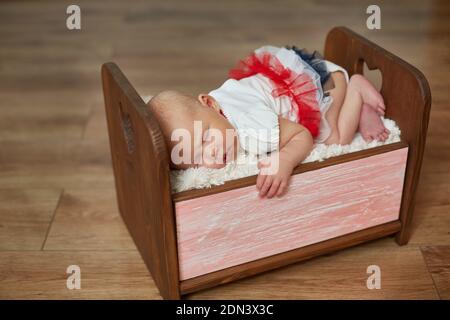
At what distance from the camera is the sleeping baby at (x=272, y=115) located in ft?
3.09

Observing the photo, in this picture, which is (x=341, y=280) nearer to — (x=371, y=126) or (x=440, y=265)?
(x=440, y=265)

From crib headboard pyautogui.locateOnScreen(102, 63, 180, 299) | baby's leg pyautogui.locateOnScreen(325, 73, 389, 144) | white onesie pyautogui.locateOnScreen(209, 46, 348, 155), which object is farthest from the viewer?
baby's leg pyautogui.locateOnScreen(325, 73, 389, 144)

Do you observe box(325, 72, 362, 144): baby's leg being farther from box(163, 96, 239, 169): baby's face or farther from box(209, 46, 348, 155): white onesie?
box(163, 96, 239, 169): baby's face

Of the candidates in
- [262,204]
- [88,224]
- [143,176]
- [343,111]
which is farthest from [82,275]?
[343,111]

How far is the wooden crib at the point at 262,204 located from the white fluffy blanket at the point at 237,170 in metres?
0.02

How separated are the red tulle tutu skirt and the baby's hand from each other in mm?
135

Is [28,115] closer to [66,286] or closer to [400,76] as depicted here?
[66,286]

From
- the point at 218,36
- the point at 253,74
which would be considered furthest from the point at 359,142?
the point at 218,36

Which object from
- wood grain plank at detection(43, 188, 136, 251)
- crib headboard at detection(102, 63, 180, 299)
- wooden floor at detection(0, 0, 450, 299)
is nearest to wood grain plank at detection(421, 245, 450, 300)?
wooden floor at detection(0, 0, 450, 299)

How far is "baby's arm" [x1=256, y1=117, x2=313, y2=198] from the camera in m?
0.94

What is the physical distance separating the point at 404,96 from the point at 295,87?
0.20 m

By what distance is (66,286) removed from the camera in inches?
41.9

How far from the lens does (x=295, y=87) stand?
1.08 m

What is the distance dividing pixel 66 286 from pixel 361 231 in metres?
0.59
